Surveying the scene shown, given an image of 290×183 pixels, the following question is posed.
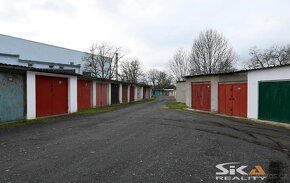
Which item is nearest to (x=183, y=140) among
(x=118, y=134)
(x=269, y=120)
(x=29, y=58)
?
(x=118, y=134)

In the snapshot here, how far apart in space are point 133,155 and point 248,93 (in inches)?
365

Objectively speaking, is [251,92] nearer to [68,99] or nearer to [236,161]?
[236,161]

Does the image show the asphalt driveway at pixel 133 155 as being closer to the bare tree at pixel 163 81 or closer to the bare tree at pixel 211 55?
the bare tree at pixel 211 55

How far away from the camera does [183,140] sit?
16.1 feet

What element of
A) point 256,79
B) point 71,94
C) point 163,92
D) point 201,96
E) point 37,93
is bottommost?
point 163,92

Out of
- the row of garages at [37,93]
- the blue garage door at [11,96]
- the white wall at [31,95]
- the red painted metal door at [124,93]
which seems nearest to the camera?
the blue garage door at [11,96]

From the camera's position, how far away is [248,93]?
946 cm

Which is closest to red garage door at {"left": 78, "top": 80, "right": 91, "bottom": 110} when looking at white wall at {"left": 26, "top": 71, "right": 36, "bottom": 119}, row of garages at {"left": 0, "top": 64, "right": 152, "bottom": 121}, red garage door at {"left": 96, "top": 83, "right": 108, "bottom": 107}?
row of garages at {"left": 0, "top": 64, "right": 152, "bottom": 121}

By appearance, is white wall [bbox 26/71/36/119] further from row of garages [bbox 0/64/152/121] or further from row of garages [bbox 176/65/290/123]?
row of garages [bbox 176/65/290/123]

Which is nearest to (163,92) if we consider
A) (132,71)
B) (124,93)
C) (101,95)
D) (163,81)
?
(163,81)

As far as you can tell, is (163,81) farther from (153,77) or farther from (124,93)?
(124,93)

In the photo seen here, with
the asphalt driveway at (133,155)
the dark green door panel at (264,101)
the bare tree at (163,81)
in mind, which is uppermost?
the bare tree at (163,81)

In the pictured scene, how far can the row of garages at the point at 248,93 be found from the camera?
797 centimetres

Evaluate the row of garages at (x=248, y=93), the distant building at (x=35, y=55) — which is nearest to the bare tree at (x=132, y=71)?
the distant building at (x=35, y=55)
